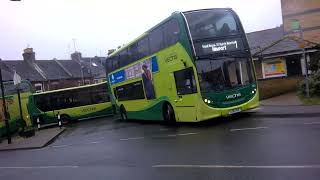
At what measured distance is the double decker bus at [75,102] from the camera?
38344mm

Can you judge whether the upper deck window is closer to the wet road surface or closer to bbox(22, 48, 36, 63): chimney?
the wet road surface

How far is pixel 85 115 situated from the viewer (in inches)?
1528

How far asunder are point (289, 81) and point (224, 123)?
1249cm

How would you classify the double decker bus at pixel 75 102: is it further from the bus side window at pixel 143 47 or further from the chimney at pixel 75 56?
the chimney at pixel 75 56

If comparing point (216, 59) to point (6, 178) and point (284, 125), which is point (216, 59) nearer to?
Answer: point (284, 125)

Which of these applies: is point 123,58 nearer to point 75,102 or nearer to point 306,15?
point 75,102

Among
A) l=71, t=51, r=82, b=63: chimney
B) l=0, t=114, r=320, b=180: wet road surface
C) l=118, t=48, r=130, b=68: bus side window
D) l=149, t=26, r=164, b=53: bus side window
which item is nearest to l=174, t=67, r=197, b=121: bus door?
l=0, t=114, r=320, b=180: wet road surface

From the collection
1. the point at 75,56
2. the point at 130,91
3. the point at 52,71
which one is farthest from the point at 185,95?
the point at 75,56

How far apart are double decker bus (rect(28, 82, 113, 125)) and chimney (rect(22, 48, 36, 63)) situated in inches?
1342

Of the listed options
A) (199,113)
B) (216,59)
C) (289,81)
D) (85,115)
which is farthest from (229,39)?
(85,115)

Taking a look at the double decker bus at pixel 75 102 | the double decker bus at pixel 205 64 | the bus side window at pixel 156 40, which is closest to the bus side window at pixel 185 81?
the double decker bus at pixel 205 64

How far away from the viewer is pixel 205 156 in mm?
11195

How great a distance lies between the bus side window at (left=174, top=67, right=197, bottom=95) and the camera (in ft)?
57.8

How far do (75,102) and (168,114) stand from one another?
1922cm
